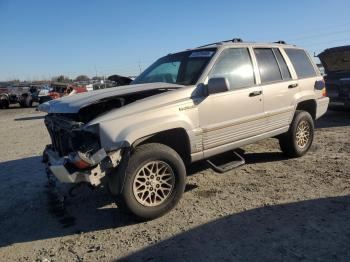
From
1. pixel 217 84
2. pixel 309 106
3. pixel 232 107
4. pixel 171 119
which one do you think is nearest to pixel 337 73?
pixel 309 106

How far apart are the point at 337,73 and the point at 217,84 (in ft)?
23.5

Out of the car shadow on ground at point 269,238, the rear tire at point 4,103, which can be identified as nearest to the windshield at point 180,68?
the car shadow on ground at point 269,238

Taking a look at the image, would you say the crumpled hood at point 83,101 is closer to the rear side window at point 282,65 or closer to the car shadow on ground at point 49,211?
the car shadow on ground at point 49,211

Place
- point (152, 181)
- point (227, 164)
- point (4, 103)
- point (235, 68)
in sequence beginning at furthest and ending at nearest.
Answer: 1. point (4, 103)
2. point (235, 68)
3. point (227, 164)
4. point (152, 181)

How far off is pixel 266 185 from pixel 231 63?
1.75m

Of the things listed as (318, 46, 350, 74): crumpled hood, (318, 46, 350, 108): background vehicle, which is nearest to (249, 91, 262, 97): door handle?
(318, 46, 350, 108): background vehicle

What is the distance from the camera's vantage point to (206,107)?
4.91 metres

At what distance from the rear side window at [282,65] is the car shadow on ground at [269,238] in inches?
95.7

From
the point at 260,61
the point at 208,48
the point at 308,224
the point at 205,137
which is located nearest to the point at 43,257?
the point at 205,137

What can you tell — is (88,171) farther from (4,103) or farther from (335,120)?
(4,103)

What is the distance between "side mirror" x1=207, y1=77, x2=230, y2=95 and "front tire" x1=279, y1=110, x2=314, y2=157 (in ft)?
6.93

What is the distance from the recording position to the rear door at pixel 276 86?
5836 mm

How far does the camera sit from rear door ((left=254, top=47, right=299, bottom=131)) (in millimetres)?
5836

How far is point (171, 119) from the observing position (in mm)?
4520
